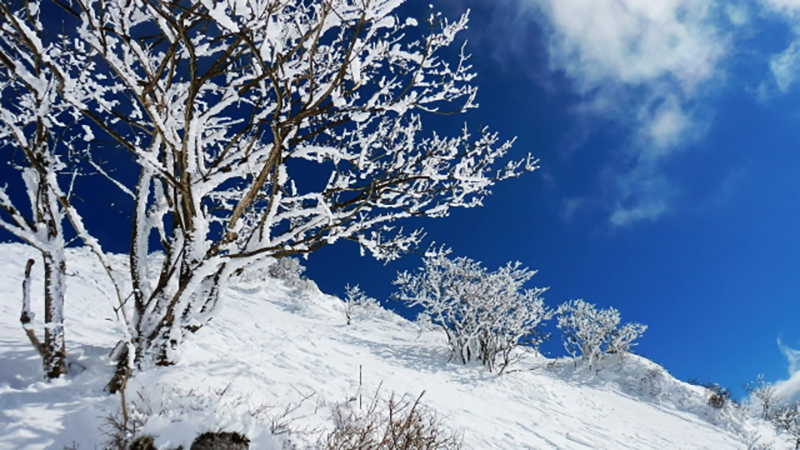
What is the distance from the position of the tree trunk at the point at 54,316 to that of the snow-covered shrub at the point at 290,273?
33432 millimetres

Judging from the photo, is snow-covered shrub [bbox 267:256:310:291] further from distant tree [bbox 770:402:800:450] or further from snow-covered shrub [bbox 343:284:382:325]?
distant tree [bbox 770:402:800:450]

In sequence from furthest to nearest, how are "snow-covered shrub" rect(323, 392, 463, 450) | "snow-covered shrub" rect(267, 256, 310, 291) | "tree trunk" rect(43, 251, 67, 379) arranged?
"snow-covered shrub" rect(267, 256, 310, 291), "tree trunk" rect(43, 251, 67, 379), "snow-covered shrub" rect(323, 392, 463, 450)

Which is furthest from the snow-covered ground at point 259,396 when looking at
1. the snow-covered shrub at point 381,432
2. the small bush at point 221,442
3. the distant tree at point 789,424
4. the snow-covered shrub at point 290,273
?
the snow-covered shrub at point 290,273

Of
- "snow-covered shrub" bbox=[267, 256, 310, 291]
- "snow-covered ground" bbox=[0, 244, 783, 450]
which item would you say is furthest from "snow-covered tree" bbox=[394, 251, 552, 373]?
"snow-covered shrub" bbox=[267, 256, 310, 291]

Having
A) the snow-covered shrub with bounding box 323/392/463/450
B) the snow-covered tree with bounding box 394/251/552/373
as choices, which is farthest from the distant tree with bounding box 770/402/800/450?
the snow-covered shrub with bounding box 323/392/463/450

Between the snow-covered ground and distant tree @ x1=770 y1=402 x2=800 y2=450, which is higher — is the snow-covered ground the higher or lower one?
the lower one

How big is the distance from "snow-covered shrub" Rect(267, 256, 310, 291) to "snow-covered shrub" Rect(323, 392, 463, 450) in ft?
108

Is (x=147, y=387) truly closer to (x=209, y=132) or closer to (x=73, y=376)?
(x=73, y=376)

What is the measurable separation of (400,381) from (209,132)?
590 cm

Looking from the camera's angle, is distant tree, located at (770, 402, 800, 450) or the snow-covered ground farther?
distant tree, located at (770, 402, 800, 450)

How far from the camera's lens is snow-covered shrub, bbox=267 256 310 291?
123 ft

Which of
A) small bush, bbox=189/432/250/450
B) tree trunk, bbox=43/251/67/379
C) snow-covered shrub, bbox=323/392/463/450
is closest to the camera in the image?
small bush, bbox=189/432/250/450

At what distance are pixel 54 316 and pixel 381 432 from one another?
3669mm

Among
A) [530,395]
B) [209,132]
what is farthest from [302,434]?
[530,395]
